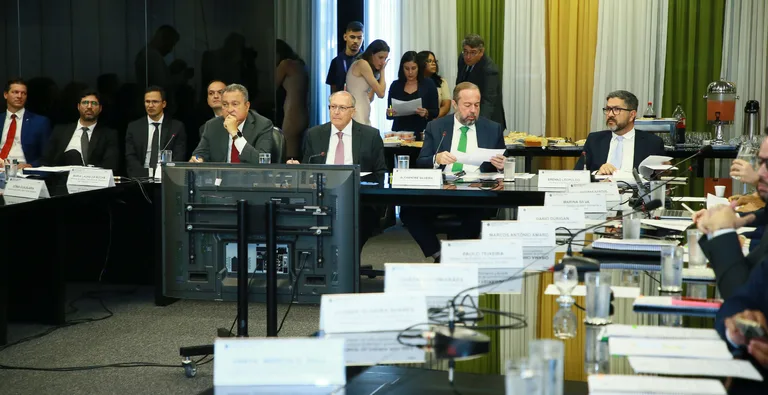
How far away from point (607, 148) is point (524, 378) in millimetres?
4498

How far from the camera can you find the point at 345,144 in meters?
5.76

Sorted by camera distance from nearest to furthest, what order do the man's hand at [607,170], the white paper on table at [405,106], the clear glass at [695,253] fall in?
1. the clear glass at [695,253]
2. the man's hand at [607,170]
3. the white paper on table at [405,106]

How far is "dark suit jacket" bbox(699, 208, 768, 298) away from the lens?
2.32m

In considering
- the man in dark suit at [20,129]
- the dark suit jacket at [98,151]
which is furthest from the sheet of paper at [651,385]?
the man in dark suit at [20,129]

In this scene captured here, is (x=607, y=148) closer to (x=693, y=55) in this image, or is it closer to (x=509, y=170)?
(x=509, y=170)

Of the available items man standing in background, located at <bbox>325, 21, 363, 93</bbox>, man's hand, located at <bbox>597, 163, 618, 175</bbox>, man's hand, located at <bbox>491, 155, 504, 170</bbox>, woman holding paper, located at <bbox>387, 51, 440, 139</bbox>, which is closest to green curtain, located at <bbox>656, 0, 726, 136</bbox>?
woman holding paper, located at <bbox>387, 51, 440, 139</bbox>

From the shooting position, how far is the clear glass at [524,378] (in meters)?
1.40

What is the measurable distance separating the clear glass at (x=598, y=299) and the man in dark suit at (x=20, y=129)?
5.80 m

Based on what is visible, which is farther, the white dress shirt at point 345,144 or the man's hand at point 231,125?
the man's hand at point 231,125

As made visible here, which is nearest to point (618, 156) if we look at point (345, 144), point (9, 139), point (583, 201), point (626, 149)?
point (626, 149)

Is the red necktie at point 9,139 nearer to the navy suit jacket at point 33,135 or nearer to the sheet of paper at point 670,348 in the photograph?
the navy suit jacket at point 33,135

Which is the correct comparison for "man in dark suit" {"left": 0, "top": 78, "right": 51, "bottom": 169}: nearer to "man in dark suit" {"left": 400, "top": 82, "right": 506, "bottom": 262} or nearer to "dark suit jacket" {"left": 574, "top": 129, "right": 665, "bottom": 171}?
"man in dark suit" {"left": 400, "top": 82, "right": 506, "bottom": 262}

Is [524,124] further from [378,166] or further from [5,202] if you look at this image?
[5,202]

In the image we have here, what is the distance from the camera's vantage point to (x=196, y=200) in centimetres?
325
